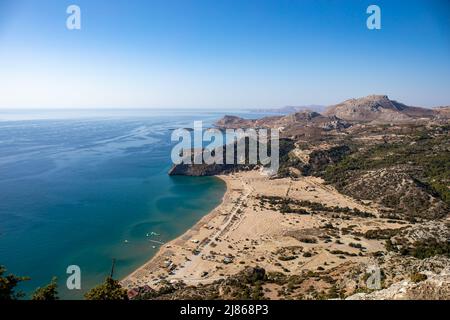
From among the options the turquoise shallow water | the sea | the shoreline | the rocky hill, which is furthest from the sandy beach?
the rocky hill

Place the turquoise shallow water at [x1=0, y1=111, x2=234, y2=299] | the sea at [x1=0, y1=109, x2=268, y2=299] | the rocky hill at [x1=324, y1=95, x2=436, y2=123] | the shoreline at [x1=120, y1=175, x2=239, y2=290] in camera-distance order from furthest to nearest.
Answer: the rocky hill at [x1=324, y1=95, x2=436, y2=123] < the turquoise shallow water at [x1=0, y1=111, x2=234, y2=299] < the sea at [x1=0, y1=109, x2=268, y2=299] < the shoreline at [x1=120, y1=175, x2=239, y2=290]

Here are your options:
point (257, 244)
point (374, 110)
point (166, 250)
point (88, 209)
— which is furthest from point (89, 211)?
point (374, 110)

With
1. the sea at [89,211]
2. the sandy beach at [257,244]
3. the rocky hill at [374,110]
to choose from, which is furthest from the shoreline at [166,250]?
the rocky hill at [374,110]

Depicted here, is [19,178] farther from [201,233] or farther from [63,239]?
[201,233]

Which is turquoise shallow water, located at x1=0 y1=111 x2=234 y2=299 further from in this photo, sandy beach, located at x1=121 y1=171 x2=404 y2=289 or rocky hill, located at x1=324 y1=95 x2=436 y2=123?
rocky hill, located at x1=324 y1=95 x2=436 y2=123

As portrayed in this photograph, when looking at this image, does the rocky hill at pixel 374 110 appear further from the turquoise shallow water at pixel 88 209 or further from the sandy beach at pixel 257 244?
the sandy beach at pixel 257 244
